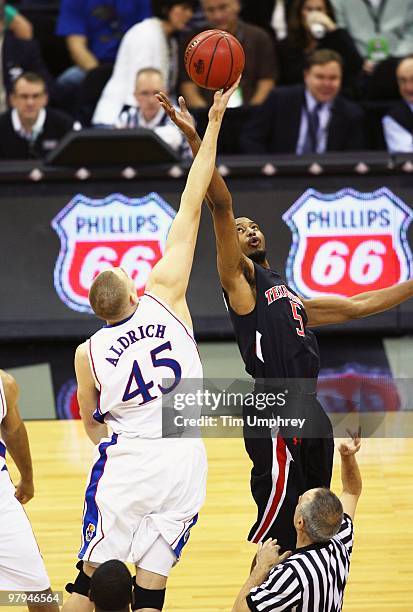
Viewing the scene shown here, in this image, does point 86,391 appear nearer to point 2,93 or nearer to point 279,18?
point 2,93

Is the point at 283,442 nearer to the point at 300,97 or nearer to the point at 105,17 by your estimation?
the point at 300,97

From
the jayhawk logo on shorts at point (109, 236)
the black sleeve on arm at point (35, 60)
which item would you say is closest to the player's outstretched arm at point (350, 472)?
the jayhawk logo on shorts at point (109, 236)

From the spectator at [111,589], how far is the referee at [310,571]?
1.96 ft

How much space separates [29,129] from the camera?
34.1 feet

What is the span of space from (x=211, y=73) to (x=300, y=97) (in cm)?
507

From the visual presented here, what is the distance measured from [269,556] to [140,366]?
37.3 inches

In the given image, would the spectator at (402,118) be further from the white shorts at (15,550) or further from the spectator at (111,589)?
the spectator at (111,589)

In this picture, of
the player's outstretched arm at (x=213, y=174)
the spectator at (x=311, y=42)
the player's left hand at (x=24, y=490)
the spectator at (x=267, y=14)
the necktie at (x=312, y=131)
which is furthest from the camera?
the spectator at (x=267, y=14)

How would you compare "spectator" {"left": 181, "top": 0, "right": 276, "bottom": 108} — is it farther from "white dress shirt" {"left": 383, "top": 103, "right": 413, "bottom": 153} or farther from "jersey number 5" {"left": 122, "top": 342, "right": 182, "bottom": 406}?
"jersey number 5" {"left": 122, "top": 342, "right": 182, "bottom": 406}

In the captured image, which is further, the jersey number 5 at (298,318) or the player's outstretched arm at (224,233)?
the jersey number 5 at (298,318)

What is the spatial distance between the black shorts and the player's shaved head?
0.99 m

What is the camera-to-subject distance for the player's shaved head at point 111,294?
186 inches

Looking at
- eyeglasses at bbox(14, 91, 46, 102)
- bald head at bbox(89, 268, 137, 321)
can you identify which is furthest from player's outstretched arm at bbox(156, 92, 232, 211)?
eyeglasses at bbox(14, 91, 46, 102)

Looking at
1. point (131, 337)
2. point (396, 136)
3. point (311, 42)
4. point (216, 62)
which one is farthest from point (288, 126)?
point (131, 337)
